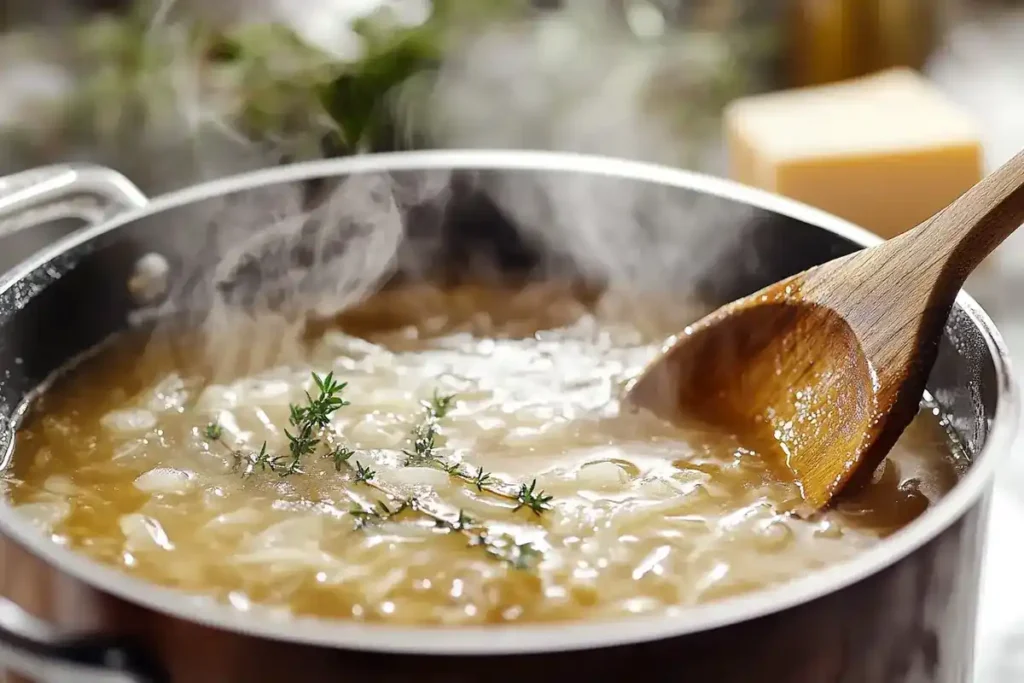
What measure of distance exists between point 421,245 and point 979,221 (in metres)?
0.94

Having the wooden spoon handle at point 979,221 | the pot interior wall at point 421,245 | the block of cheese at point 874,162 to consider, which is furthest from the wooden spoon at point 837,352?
the block of cheese at point 874,162

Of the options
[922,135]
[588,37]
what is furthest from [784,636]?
[588,37]

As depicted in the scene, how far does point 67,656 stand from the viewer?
86 cm

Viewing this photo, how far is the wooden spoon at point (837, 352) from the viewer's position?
48.6 inches

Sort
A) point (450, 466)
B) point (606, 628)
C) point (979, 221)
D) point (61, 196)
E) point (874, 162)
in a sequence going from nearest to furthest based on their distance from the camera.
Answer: point (606, 628), point (979, 221), point (450, 466), point (61, 196), point (874, 162)

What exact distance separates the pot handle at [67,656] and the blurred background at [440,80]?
1567 mm

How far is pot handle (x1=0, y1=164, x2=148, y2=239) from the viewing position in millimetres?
1467

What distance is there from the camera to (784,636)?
0.85 meters

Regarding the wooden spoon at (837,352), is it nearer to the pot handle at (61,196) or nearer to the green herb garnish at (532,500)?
the green herb garnish at (532,500)

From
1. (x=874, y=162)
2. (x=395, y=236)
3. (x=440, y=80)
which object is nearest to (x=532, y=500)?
(x=395, y=236)

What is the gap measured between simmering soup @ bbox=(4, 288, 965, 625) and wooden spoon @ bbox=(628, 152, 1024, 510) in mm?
49

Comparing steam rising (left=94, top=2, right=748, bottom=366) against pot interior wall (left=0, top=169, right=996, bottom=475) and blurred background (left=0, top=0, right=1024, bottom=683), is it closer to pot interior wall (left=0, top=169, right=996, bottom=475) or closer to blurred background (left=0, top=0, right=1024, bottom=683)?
pot interior wall (left=0, top=169, right=996, bottom=475)

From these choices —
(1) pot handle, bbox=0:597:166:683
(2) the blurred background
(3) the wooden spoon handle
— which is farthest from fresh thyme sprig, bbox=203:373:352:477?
(2) the blurred background

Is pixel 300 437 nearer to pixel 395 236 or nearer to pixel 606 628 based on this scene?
pixel 395 236
